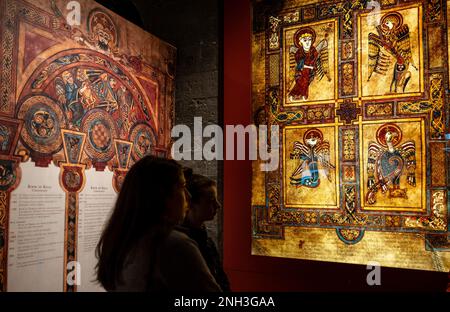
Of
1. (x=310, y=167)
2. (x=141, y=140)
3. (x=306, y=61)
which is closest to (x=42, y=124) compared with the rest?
(x=141, y=140)

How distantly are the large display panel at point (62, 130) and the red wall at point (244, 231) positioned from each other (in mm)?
1041

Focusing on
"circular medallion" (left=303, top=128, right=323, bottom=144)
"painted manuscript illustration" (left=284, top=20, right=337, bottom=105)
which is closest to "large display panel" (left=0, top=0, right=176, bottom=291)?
"painted manuscript illustration" (left=284, top=20, right=337, bottom=105)

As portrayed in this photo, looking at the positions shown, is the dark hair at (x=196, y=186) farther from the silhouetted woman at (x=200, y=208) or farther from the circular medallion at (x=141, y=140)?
the circular medallion at (x=141, y=140)

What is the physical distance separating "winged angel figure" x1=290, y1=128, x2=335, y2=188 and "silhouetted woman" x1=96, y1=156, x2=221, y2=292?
284 cm

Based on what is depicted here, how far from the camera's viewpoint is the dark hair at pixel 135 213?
1.75 meters

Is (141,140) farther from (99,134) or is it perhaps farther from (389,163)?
(389,163)

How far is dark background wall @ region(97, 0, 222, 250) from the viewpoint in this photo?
5039 mm

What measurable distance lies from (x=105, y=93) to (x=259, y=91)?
1.79 m

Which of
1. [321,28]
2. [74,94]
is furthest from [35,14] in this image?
[321,28]

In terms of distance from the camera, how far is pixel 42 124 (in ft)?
11.1

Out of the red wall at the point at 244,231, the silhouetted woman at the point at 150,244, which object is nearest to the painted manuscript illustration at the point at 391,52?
the red wall at the point at 244,231

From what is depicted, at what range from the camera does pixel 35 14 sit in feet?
11.1

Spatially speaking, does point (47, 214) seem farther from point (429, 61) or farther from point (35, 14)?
point (429, 61)

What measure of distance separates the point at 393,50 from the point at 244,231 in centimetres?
252
